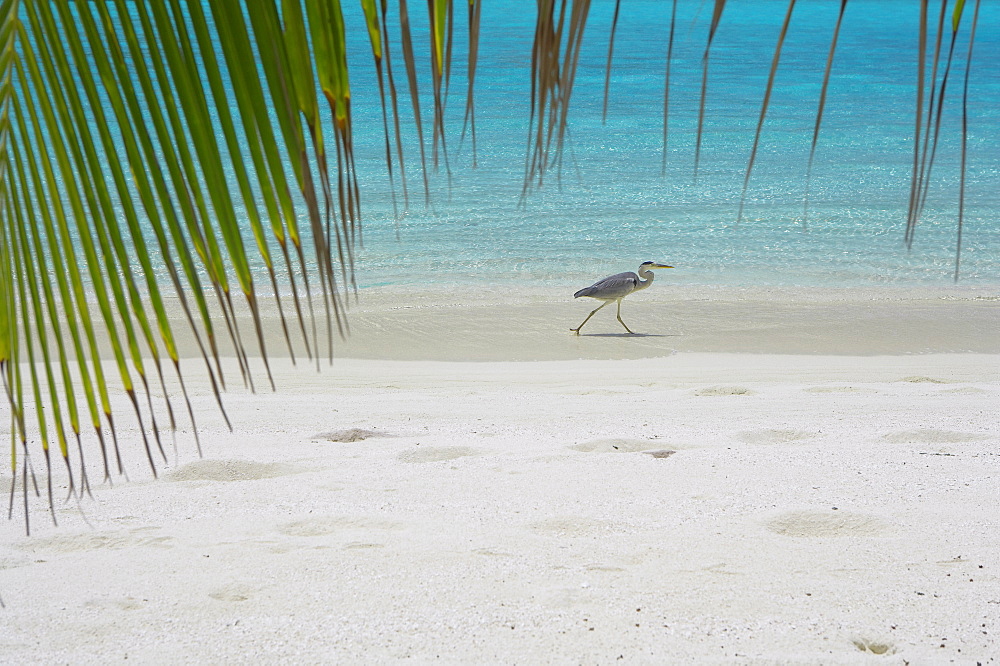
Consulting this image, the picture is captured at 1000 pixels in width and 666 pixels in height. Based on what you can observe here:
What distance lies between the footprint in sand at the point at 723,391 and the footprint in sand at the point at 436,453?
7.69ft

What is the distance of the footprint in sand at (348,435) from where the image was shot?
14.8 ft

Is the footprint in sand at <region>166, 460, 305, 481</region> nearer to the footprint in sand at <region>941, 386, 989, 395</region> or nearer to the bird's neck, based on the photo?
the footprint in sand at <region>941, 386, 989, 395</region>

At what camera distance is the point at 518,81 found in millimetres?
35156

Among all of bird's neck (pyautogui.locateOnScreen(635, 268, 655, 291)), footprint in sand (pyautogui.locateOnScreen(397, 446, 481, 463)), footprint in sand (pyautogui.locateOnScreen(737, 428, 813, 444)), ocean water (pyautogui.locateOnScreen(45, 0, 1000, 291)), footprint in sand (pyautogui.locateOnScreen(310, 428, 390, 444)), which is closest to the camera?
footprint in sand (pyautogui.locateOnScreen(397, 446, 481, 463))

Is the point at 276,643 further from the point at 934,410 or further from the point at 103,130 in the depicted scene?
the point at 934,410

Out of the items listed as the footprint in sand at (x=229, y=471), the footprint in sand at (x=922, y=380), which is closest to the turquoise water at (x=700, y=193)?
the footprint in sand at (x=229, y=471)

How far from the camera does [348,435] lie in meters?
4.58

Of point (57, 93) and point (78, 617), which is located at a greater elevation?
point (57, 93)

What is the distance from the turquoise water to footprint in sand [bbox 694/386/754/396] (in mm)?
2024

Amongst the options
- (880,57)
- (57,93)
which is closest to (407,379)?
(57,93)

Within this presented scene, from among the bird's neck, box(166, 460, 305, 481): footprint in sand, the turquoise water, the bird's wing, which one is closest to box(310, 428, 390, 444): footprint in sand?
box(166, 460, 305, 481): footprint in sand

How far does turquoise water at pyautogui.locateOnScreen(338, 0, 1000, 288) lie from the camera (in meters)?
13.3

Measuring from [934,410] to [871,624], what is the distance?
9.66 feet

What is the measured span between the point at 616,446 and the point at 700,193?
15.9 m
